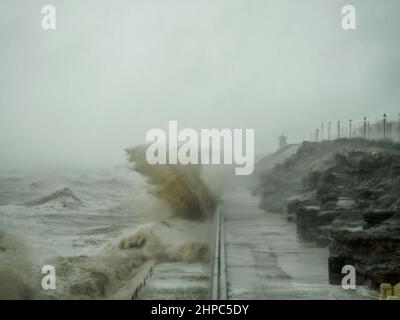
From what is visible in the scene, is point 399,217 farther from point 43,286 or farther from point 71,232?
point 71,232

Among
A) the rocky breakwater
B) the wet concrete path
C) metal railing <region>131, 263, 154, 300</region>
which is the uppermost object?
the rocky breakwater

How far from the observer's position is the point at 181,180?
19.2 metres

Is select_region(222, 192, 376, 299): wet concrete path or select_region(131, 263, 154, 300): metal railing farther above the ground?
select_region(222, 192, 376, 299): wet concrete path

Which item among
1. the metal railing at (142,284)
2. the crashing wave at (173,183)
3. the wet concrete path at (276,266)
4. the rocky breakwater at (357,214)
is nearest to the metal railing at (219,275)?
the wet concrete path at (276,266)

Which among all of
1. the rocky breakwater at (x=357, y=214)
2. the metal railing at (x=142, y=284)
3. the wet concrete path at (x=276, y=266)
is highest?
the rocky breakwater at (x=357, y=214)

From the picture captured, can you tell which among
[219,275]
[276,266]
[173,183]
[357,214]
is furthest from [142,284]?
[173,183]

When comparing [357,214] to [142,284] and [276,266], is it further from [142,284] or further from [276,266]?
[142,284]

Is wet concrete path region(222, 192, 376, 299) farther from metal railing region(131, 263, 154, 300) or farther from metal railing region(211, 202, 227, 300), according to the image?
metal railing region(131, 263, 154, 300)

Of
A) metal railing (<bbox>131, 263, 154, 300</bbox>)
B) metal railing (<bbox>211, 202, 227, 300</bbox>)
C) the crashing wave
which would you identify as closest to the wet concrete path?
metal railing (<bbox>211, 202, 227, 300</bbox>)

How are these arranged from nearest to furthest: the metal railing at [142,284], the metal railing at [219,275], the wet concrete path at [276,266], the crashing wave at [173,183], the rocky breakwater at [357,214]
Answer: the metal railing at [219,275], the wet concrete path at [276,266], the rocky breakwater at [357,214], the metal railing at [142,284], the crashing wave at [173,183]

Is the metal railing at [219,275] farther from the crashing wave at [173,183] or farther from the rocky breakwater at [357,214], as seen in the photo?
the crashing wave at [173,183]

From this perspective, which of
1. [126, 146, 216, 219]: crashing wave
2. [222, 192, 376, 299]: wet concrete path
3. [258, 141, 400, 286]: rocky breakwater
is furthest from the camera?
[126, 146, 216, 219]: crashing wave
